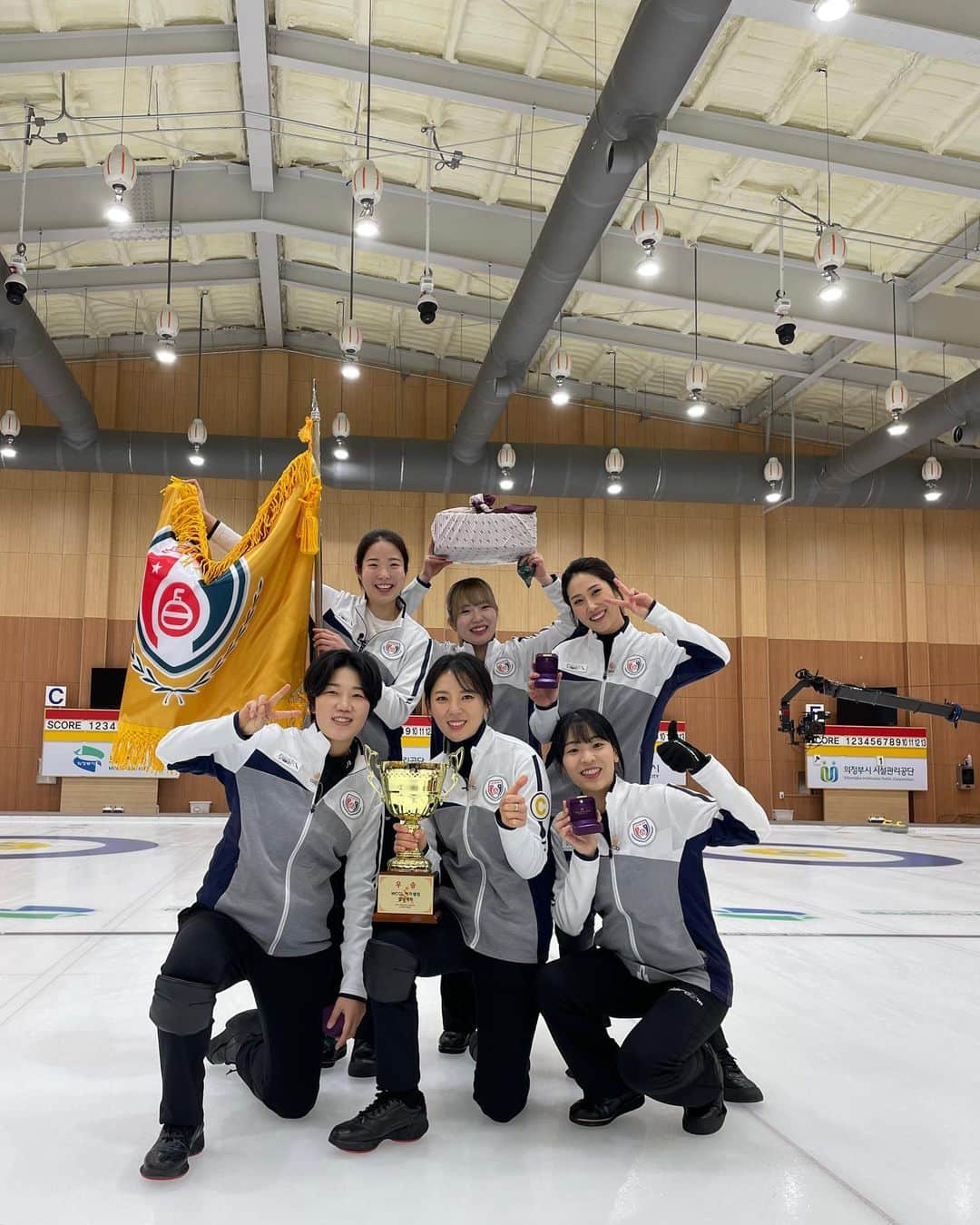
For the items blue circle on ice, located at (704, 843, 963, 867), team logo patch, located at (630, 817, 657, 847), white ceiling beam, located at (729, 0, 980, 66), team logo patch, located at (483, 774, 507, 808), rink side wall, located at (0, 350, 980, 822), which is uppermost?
white ceiling beam, located at (729, 0, 980, 66)

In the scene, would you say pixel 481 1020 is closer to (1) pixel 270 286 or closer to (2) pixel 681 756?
(2) pixel 681 756

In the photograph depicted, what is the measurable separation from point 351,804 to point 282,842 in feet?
0.67

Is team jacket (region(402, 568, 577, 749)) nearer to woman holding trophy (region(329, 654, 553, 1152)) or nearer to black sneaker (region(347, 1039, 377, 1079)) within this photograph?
woman holding trophy (region(329, 654, 553, 1152))

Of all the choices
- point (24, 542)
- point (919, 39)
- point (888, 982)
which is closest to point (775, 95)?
point (919, 39)

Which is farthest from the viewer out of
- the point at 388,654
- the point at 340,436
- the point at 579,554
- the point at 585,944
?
the point at 579,554

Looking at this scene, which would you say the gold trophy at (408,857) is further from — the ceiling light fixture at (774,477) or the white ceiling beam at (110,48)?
the ceiling light fixture at (774,477)

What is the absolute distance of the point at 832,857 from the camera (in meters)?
9.32

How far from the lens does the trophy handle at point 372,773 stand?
2600mm

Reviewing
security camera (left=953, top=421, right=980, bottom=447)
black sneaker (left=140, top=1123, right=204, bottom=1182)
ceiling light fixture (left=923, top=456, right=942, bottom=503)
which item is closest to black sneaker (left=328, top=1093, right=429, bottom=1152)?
black sneaker (left=140, top=1123, right=204, bottom=1182)

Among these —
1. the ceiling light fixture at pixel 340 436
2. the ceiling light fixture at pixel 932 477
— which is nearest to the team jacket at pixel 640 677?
the ceiling light fixture at pixel 340 436

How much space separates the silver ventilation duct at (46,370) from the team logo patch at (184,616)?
760 centimetres

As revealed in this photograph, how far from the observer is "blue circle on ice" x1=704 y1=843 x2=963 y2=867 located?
873cm

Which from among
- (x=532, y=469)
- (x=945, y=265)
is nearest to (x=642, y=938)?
(x=945, y=265)

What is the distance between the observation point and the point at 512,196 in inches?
432
